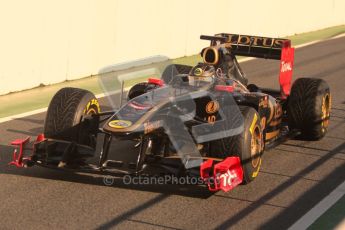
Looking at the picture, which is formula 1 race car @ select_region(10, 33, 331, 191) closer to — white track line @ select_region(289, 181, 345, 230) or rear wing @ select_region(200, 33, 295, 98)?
white track line @ select_region(289, 181, 345, 230)

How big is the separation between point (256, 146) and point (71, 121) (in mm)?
2133

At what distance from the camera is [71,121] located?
7504 millimetres

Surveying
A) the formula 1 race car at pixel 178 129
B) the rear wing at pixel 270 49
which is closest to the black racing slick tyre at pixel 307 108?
the rear wing at pixel 270 49

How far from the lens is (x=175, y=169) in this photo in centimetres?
698

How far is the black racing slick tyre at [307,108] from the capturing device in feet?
29.9

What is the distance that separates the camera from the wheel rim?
735 cm

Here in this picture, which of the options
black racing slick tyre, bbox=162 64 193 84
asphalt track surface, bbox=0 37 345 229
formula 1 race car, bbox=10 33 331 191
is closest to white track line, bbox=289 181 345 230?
asphalt track surface, bbox=0 37 345 229

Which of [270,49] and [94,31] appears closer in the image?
[270,49]

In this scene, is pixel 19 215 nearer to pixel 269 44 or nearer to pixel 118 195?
pixel 118 195

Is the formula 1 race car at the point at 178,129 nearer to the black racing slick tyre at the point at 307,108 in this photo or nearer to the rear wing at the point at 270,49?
the black racing slick tyre at the point at 307,108

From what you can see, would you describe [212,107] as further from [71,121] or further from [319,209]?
[319,209]

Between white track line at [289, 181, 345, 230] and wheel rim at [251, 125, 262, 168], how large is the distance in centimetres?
88

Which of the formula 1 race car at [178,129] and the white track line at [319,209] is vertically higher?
the formula 1 race car at [178,129]


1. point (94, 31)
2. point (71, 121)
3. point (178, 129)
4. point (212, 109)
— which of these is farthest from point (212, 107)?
point (94, 31)
